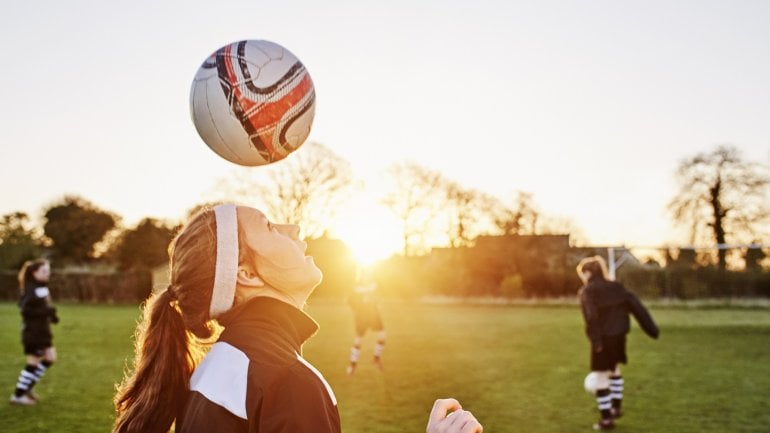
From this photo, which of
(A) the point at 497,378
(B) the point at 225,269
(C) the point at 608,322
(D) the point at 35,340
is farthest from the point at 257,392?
(A) the point at 497,378

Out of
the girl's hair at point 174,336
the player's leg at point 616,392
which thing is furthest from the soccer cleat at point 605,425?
the girl's hair at point 174,336

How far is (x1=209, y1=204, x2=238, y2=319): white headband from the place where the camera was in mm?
2070

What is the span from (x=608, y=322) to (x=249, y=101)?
263 inches

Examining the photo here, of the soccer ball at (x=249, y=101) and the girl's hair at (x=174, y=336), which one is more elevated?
the soccer ball at (x=249, y=101)

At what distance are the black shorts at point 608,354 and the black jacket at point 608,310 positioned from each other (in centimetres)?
8

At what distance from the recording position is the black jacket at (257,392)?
1.73 meters

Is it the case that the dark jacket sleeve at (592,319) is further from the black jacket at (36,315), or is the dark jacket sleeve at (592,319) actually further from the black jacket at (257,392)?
the black jacket at (257,392)

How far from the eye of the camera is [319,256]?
4475 centimetres

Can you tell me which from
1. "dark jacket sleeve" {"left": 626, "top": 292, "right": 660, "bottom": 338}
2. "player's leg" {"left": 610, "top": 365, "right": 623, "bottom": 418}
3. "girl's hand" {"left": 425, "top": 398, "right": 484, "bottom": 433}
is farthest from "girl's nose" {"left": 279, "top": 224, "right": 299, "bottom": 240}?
"player's leg" {"left": 610, "top": 365, "right": 623, "bottom": 418}

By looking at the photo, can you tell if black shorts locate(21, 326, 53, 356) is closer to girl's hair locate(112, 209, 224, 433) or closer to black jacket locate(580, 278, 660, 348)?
black jacket locate(580, 278, 660, 348)

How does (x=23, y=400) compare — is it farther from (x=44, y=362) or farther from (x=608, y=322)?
(x=608, y=322)

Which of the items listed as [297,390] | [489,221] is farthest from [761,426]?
[489,221]

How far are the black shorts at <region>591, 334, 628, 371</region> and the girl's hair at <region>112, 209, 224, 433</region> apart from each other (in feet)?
24.6

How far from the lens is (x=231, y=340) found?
76.3 inches
